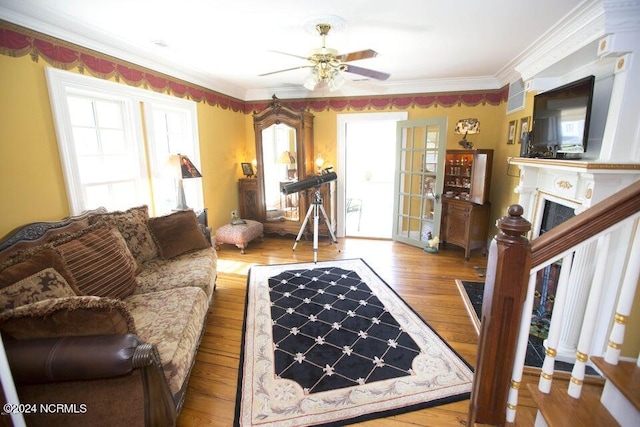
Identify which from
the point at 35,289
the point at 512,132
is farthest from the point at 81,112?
the point at 512,132

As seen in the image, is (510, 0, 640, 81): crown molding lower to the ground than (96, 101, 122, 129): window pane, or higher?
higher

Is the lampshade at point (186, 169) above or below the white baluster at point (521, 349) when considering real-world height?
above

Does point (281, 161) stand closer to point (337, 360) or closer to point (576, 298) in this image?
point (337, 360)

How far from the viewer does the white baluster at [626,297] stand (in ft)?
2.89

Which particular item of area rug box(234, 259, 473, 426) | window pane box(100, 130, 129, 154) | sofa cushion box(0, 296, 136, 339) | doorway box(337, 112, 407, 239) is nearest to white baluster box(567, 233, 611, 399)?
area rug box(234, 259, 473, 426)

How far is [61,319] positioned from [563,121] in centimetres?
332

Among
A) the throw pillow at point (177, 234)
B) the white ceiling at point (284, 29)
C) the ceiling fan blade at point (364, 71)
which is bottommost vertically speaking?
the throw pillow at point (177, 234)

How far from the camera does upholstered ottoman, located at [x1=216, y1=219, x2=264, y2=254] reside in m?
4.02

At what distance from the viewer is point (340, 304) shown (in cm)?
272

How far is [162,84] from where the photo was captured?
3203 mm

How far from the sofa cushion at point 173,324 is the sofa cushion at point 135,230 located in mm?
612

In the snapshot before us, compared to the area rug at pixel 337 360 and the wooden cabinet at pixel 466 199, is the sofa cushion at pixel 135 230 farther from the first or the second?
the wooden cabinet at pixel 466 199

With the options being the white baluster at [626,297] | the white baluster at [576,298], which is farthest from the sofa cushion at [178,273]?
the white baluster at [576,298]

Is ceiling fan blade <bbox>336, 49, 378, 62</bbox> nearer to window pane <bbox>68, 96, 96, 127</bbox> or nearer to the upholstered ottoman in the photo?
window pane <bbox>68, 96, 96, 127</bbox>
